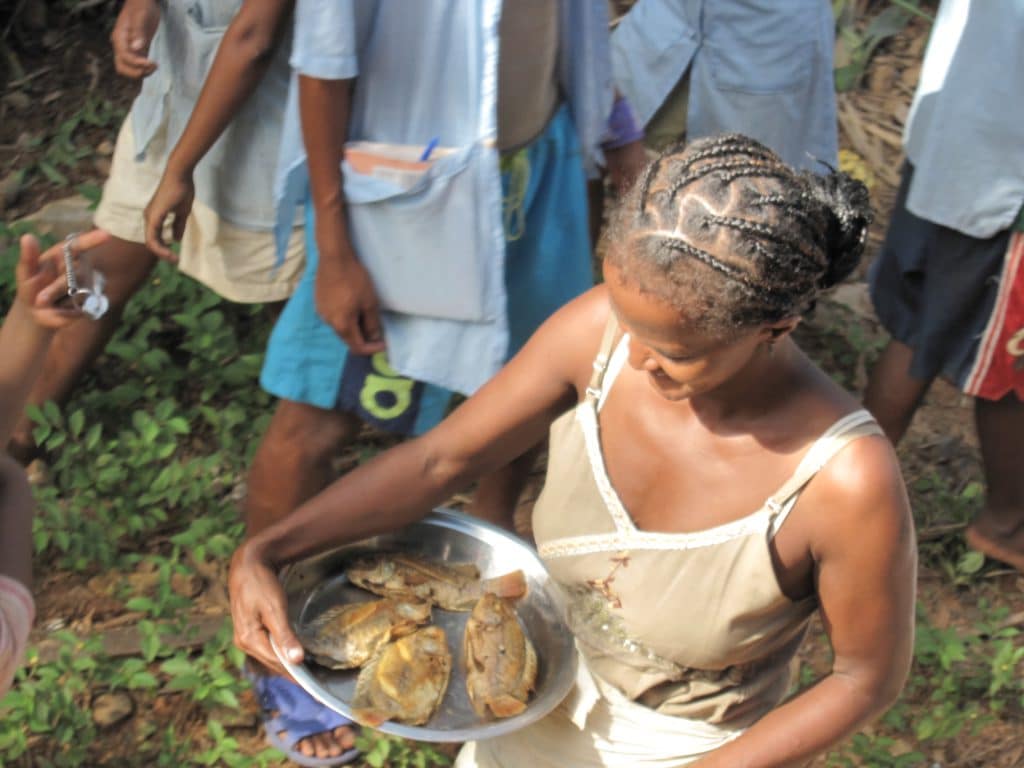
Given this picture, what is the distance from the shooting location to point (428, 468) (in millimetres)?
2158

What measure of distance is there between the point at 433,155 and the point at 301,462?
30.5 inches

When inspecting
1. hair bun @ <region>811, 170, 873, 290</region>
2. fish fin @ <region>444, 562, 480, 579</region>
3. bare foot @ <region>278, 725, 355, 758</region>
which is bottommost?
bare foot @ <region>278, 725, 355, 758</region>

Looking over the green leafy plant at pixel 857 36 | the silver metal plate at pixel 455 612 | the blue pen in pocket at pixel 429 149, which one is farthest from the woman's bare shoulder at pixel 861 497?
the green leafy plant at pixel 857 36

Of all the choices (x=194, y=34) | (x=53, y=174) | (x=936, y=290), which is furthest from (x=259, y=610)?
(x=53, y=174)

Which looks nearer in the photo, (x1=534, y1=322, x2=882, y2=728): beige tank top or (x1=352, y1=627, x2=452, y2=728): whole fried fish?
(x1=534, y1=322, x2=882, y2=728): beige tank top

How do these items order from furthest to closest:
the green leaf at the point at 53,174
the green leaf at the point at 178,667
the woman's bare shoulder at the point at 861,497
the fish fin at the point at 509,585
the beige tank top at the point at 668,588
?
the green leaf at the point at 53,174 → the green leaf at the point at 178,667 → the fish fin at the point at 509,585 → the beige tank top at the point at 668,588 → the woman's bare shoulder at the point at 861,497

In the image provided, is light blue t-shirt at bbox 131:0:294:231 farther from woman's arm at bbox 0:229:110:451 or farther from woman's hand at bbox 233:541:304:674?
woman's hand at bbox 233:541:304:674

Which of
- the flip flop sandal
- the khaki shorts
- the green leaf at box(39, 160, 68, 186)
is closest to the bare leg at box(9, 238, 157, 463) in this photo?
the khaki shorts

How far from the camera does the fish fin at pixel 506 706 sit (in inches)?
80.6

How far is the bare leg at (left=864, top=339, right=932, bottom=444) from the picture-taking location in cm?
345

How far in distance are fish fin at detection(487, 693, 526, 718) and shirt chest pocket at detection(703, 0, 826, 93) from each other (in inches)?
86.9

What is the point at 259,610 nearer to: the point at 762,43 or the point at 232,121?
the point at 232,121

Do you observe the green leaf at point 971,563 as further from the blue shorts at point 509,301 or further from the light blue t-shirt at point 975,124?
the blue shorts at point 509,301

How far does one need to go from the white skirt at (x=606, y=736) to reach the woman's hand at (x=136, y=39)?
176 cm
